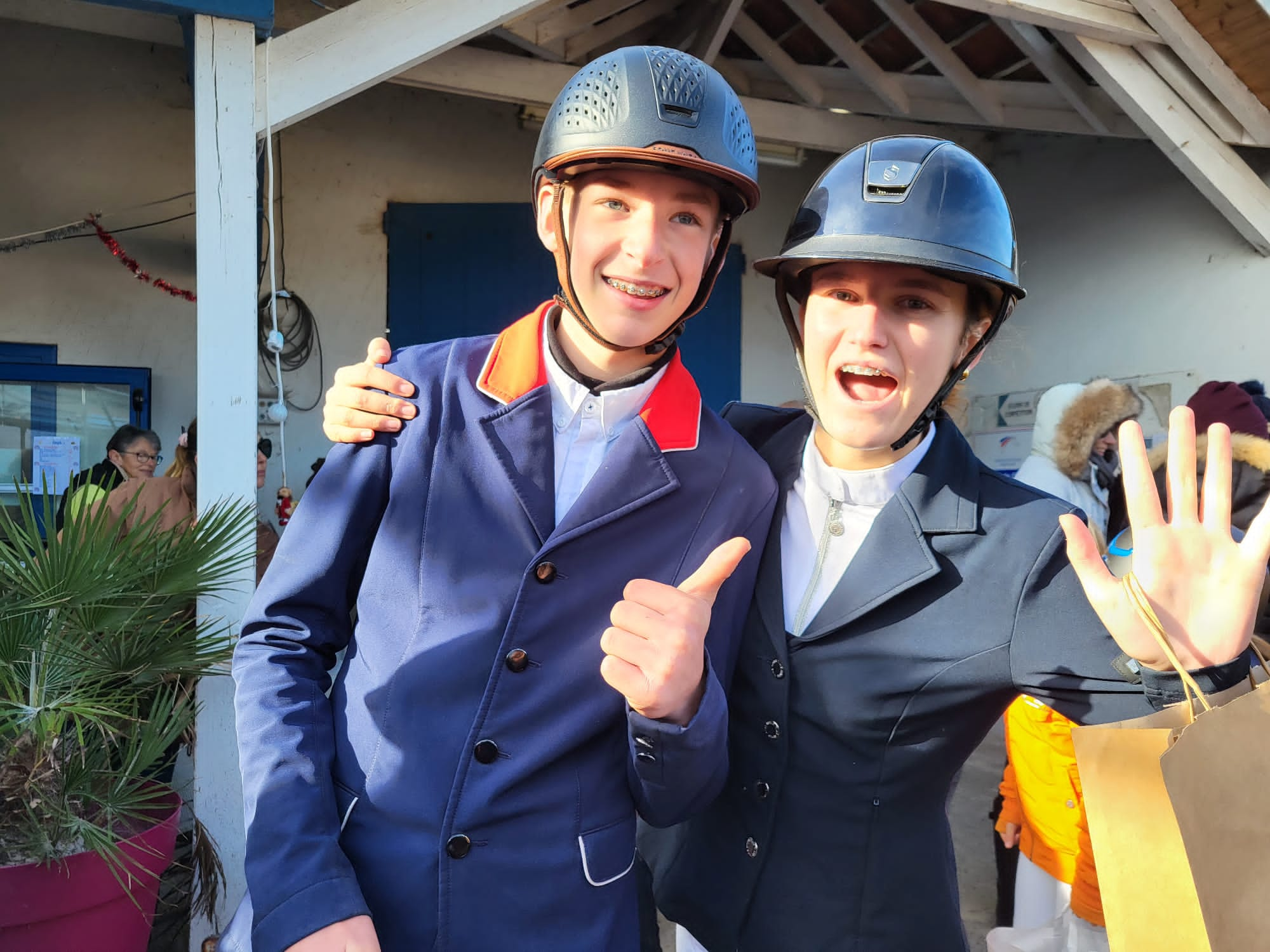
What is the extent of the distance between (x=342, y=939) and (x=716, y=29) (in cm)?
559

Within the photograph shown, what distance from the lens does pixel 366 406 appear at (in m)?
1.47

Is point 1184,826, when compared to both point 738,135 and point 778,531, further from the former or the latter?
point 738,135

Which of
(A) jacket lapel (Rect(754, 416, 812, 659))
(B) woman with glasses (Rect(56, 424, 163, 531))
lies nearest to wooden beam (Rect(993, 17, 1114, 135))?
(A) jacket lapel (Rect(754, 416, 812, 659))

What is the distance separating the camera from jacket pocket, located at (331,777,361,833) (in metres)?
1.32

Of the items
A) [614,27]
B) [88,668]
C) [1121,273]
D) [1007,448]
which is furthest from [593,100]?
[1007,448]

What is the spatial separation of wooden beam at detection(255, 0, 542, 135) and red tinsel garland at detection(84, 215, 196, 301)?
2.87m

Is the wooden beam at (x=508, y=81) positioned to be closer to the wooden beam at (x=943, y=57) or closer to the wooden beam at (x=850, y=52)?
the wooden beam at (x=850, y=52)

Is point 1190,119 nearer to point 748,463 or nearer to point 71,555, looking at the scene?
point 748,463

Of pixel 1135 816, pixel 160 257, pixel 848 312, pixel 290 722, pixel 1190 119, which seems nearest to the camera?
pixel 1135 816

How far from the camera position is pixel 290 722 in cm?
130

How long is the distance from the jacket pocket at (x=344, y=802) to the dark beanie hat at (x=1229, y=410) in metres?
2.95

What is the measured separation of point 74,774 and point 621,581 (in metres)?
2.01

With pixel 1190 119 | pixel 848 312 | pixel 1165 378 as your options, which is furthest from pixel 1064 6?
pixel 848 312

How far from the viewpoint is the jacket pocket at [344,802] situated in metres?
1.32
